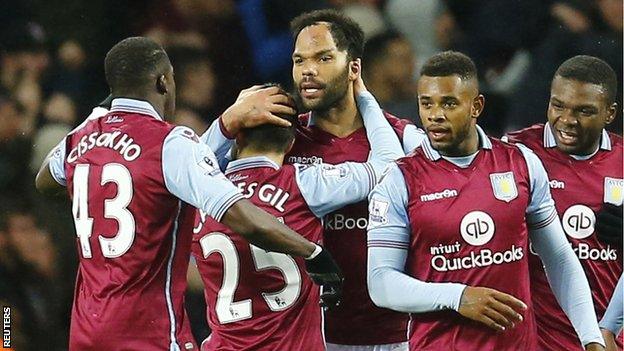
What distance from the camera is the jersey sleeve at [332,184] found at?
383cm

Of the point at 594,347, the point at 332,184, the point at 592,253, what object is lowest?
the point at 594,347

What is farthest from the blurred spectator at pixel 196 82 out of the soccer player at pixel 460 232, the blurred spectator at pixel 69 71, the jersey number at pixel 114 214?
the soccer player at pixel 460 232

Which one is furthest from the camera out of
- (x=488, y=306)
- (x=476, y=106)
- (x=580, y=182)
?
(x=580, y=182)

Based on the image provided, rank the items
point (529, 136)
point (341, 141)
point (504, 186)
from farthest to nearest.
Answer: point (529, 136) < point (341, 141) < point (504, 186)

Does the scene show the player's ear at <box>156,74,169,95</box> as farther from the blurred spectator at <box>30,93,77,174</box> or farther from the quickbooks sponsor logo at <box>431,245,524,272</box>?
the blurred spectator at <box>30,93,77,174</box>

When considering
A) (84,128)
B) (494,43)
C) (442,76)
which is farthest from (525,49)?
(84,128)

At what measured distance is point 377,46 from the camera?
21.3 ft

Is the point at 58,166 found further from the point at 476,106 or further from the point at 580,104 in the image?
the point at 580,104

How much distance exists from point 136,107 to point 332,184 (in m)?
0.71

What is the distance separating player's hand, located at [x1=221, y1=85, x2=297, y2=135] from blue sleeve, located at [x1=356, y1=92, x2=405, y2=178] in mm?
281

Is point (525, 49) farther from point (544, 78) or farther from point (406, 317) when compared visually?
point (406, 317)

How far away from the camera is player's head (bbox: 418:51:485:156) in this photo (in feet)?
12.0

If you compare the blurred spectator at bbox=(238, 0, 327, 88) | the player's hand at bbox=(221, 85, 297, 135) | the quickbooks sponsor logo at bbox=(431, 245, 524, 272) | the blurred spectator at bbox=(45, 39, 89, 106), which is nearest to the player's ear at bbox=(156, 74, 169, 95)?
the player's hand at bbox=(221, 85, 297, 135)

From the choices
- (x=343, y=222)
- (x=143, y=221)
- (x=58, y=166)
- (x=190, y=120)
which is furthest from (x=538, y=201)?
(x=190, y=120)
